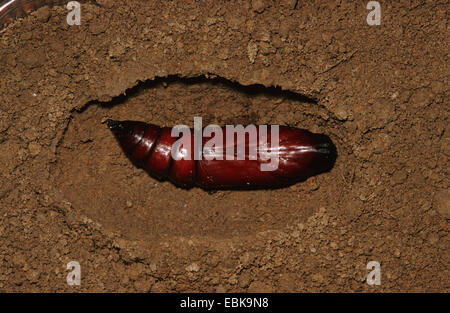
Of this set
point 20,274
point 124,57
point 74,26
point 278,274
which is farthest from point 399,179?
point 20,274

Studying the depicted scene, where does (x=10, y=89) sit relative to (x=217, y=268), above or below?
above

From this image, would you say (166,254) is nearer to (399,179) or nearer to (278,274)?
(278,274)

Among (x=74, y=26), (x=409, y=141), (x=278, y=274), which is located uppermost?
(x=74, y=26)

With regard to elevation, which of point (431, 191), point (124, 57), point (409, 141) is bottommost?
point (431, 191)

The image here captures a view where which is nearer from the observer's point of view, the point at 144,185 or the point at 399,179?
the point at 399,179

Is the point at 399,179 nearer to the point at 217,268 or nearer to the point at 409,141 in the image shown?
the point at 409,141

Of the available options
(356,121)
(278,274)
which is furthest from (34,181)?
(356,121)
